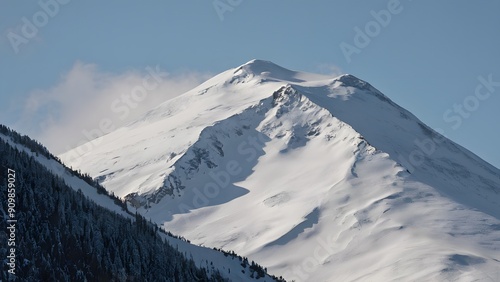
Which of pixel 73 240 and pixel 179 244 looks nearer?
pixel 73 240

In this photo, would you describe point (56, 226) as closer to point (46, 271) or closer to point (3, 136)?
point (46, 271)

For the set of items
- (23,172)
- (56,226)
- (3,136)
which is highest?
(3,136)

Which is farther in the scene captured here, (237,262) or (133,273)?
(237,262)

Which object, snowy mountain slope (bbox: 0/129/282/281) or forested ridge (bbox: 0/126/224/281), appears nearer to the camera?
forested ridge (bbox: 0/126/224/281)

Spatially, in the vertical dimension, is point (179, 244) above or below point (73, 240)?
above

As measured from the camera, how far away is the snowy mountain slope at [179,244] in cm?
11033

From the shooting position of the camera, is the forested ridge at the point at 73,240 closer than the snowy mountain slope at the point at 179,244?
Yes

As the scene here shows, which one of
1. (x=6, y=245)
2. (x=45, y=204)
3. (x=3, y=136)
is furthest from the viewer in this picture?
(x=3, y=136)

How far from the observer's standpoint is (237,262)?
116 m

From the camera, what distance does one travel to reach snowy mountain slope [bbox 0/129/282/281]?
362 feet

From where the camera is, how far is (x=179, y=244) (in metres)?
115

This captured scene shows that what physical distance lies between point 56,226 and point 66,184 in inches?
524

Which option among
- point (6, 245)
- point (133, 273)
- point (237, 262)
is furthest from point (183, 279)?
point (6, 245)

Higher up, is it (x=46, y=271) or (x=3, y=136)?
(x=3, y=136)
